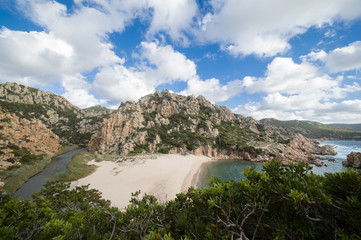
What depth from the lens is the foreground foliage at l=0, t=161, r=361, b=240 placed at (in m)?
3.15

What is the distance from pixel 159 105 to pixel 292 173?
3263 inches

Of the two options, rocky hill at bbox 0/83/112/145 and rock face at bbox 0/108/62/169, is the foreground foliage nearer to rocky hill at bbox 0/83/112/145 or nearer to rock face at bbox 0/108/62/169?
rock face at bbox 0/108/62/169

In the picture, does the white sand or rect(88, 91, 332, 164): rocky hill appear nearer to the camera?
the white sand

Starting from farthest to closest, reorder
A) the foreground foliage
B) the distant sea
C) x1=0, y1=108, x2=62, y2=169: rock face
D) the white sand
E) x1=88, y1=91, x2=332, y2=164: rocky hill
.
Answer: x1=88, y1=91, x2=332, y2=164: rocky hill < the distant sea < x1=0, y1=108, x2=62, y2=169: rock face < the white sand < the foreground foliage

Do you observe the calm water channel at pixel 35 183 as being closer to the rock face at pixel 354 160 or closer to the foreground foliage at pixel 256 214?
the foreground foliage at pixel 256 214

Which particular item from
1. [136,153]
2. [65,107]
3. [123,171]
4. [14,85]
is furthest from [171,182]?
[14,85]

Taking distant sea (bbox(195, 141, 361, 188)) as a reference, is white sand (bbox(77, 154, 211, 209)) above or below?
above

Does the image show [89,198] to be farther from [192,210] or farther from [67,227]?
[192,210]

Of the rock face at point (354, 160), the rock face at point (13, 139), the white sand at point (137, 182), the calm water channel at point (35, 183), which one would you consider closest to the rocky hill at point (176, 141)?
the rock face at point (354, 160)

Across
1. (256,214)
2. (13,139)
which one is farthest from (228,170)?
(13,139)

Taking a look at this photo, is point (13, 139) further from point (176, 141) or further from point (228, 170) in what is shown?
point (228, 170)

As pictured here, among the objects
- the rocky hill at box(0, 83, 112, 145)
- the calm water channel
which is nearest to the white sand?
the calm water channel

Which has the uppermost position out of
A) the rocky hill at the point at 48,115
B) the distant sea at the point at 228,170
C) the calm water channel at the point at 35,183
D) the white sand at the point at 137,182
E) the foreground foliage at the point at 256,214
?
the rocky hill at the point at 48,115

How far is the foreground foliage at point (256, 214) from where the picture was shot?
3148 mm
